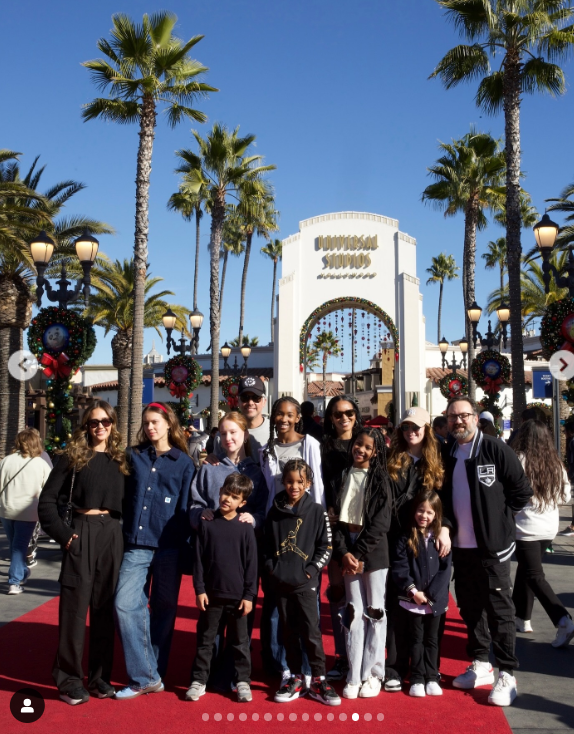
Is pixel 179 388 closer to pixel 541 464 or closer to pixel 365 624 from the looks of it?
pixel 541 464

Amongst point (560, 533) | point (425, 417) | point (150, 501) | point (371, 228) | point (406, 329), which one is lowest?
point (560, 533)

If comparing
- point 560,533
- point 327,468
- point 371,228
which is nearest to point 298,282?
point 371,228

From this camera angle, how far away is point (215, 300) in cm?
2855

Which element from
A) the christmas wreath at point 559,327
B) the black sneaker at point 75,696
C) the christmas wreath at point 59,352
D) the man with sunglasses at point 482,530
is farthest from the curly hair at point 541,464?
the christmas wreath at point 59,352

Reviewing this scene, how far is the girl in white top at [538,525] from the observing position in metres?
5.77

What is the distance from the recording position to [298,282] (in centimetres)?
3141

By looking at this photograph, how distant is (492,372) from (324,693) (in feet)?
50.3

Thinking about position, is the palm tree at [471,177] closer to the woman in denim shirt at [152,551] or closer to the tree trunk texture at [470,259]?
the tree trunk texture at [470,259]

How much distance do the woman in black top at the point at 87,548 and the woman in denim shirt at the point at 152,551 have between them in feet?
0.31

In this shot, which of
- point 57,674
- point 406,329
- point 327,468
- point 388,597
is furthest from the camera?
point 406,329

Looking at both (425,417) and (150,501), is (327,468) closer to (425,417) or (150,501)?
(425,417)

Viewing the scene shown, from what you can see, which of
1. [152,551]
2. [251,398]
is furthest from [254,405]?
[152,551]

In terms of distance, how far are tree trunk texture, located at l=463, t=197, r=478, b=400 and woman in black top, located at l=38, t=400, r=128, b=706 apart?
19.6 m

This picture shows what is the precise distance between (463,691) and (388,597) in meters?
0.78
